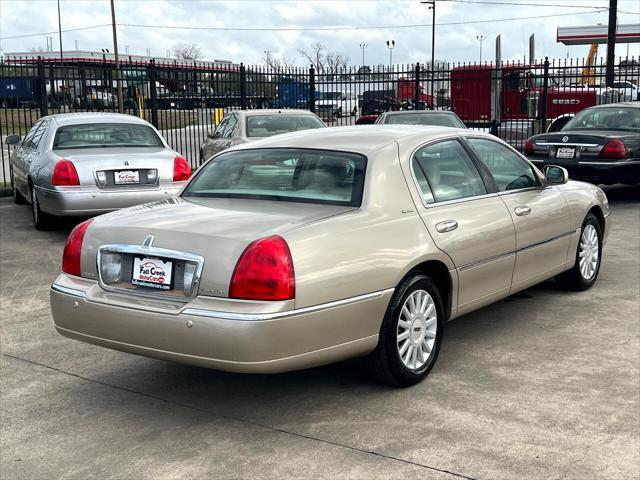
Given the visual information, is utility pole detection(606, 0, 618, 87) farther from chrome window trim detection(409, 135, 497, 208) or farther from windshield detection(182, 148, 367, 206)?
windshield detection(182, 148, 367, 206)

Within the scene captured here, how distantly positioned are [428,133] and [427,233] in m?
0.88

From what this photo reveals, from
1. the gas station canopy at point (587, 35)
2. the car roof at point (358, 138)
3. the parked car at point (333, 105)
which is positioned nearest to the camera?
the car roof at point (358, 138)

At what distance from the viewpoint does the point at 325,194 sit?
15.2ft

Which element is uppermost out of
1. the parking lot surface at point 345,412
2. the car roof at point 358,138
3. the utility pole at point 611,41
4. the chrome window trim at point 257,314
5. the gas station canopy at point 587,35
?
the gas station canopy at point 587,35

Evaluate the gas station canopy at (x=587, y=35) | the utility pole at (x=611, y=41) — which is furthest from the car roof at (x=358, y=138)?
the gas station canopy at (x=587, y=35)

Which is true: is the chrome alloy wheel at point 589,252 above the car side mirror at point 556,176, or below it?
below

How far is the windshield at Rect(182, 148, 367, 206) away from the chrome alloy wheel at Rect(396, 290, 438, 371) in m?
0.66

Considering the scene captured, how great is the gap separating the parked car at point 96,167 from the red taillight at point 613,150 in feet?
19.4

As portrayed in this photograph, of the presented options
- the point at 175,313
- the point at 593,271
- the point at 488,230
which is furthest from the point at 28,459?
the point at 593,271

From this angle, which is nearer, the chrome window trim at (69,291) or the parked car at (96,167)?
the chrome window trim at (69,291)

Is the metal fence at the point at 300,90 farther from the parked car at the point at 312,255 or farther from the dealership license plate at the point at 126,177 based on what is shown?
the parked car at the point at 312,255

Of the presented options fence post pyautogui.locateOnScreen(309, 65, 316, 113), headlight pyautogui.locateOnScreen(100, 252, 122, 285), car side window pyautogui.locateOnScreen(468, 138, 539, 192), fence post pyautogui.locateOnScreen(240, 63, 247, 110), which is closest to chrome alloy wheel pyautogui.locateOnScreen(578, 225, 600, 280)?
car side window pyautogui.locateOnScreen(468, 138, 539, 192)

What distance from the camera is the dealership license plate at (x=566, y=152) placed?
11.7 meters

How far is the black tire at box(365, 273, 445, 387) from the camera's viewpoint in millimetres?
4367
